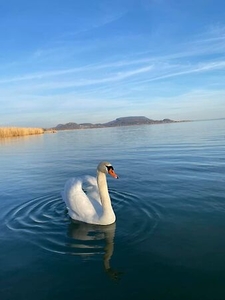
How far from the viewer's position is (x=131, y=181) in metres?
14.5

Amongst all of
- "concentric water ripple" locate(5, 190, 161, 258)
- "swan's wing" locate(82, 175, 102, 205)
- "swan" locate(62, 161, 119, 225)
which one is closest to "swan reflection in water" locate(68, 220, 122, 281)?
"concentric water ripple" locate(5, 190, 161, 258)

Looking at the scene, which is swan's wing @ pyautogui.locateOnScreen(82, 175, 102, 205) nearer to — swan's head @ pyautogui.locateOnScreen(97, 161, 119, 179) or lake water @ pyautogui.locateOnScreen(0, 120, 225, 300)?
lake water @ pyautogui.locateOnScreen(0, 120, 225, 300)

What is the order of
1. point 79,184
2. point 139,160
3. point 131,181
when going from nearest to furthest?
point 79,184
point 131,181
point 139,160

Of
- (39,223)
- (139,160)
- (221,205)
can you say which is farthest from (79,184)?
(139,160)

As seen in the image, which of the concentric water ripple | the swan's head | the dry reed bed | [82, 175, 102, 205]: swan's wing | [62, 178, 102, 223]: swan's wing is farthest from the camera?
the dry reed bed

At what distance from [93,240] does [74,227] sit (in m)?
1.13

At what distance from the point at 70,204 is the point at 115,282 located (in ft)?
12.4

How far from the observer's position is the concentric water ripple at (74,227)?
7457 millimetres

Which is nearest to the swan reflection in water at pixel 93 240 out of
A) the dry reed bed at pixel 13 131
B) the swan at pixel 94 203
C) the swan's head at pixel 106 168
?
the swan at pixel 94 203

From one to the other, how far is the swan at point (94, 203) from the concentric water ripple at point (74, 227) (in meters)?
0.21

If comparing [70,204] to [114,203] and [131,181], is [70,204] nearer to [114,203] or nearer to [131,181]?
[114,203]

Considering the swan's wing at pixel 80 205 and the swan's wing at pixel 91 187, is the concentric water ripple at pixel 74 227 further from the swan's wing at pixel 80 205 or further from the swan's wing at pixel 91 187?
→ the swan's wing at pixel 91 187

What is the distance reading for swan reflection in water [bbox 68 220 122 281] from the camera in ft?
21.7

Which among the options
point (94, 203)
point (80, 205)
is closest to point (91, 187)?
point (94, 203)
